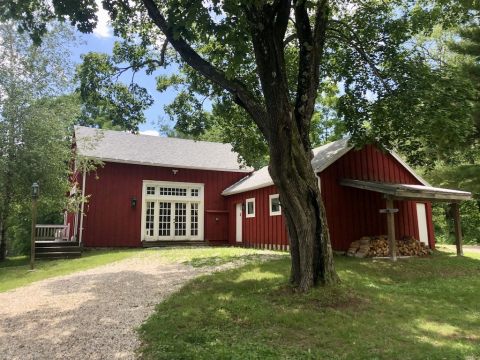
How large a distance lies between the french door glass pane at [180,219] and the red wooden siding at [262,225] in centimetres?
246

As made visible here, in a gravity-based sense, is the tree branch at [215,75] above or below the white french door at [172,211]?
above

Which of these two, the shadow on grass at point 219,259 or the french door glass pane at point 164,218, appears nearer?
the shadow on grass at point 219,259

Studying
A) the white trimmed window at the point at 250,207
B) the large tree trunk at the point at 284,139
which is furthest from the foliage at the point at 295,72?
the white trimmed window at the point at 250,207

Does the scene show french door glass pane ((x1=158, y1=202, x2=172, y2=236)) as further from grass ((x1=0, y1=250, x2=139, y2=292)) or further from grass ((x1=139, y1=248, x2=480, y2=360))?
grass ((x1=139, y1=248, x2=480, y2=360))

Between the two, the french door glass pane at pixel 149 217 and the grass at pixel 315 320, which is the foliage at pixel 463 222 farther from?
the french door glass pane at pixel 149 217

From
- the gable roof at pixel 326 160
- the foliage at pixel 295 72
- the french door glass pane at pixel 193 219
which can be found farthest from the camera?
the french door glass pane at pixel 193 219

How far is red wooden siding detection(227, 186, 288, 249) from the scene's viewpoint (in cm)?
1520

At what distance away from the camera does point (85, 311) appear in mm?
6637

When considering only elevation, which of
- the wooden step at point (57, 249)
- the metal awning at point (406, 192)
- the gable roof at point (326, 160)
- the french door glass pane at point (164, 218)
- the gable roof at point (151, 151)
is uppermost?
the gable roof at point (151, 151)

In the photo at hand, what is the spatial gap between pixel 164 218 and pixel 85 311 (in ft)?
39.1

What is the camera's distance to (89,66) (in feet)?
32.2

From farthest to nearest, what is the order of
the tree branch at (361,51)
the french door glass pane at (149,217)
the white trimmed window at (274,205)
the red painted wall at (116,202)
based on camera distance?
1. the french door glass pane at (149,217)
2. the red painted wall at (116,202)
3. the white trimmed window at (274,205)
4. the tree branch at (361,51)

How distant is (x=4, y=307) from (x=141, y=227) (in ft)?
34.2

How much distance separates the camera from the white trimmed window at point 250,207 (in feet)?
56.6
